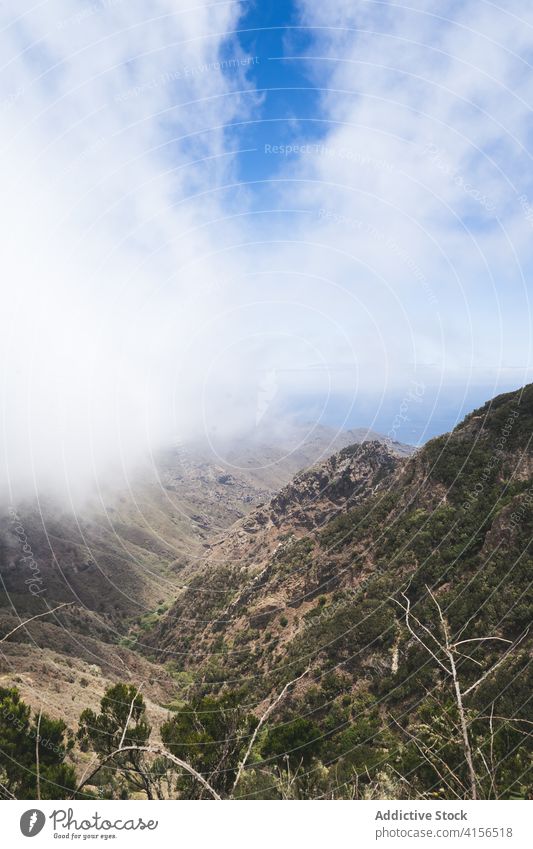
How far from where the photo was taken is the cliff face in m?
33.4

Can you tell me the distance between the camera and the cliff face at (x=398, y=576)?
33375 millimetres

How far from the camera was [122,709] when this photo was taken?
20.9m

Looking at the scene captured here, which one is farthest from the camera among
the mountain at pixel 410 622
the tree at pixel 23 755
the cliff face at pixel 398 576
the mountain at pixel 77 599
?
the mountain at pixel 77 599

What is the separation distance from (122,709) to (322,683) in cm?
2619

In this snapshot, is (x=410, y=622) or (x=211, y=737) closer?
(x=211, y=737)

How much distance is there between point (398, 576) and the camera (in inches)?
1754

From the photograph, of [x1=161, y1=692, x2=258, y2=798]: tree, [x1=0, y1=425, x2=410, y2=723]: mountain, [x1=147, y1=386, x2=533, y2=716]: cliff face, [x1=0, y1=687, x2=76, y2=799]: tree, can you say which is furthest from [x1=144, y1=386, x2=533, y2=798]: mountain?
[x1=0, y1=425, x2=410, y2=723]: mountain

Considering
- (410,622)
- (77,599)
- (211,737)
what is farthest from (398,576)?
(77,599)
